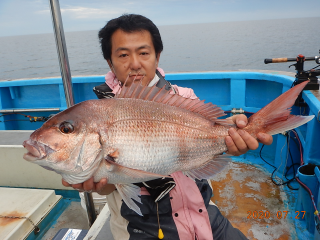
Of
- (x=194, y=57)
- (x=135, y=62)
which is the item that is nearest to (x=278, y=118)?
(x=135, y=62)

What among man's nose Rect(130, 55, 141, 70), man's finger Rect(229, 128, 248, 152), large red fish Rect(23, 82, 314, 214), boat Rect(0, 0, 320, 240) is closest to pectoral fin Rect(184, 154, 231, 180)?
large red fish Rect(23, 82, 314, 214)

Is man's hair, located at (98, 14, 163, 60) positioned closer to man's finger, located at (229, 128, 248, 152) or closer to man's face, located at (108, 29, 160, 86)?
man's face, located at (108, 29, 160, 86)

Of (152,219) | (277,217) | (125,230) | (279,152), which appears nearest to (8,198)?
(125,230)

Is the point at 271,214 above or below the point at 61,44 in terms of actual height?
below

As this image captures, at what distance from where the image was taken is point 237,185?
3.57m

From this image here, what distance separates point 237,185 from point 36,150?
3.12 meters

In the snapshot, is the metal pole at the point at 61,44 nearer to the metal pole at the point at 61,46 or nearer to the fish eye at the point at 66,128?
the metal pole at the point at 61,46

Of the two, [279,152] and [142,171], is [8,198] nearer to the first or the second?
[142,171]

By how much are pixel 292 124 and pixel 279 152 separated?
9.00ft

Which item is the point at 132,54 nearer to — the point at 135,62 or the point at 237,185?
the point at 135,62

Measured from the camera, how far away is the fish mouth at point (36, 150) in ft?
3.90

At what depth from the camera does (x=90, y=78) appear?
478 centimetres

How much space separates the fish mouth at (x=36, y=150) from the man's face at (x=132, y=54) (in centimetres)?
93

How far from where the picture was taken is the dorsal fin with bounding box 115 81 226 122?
4.91 ft
